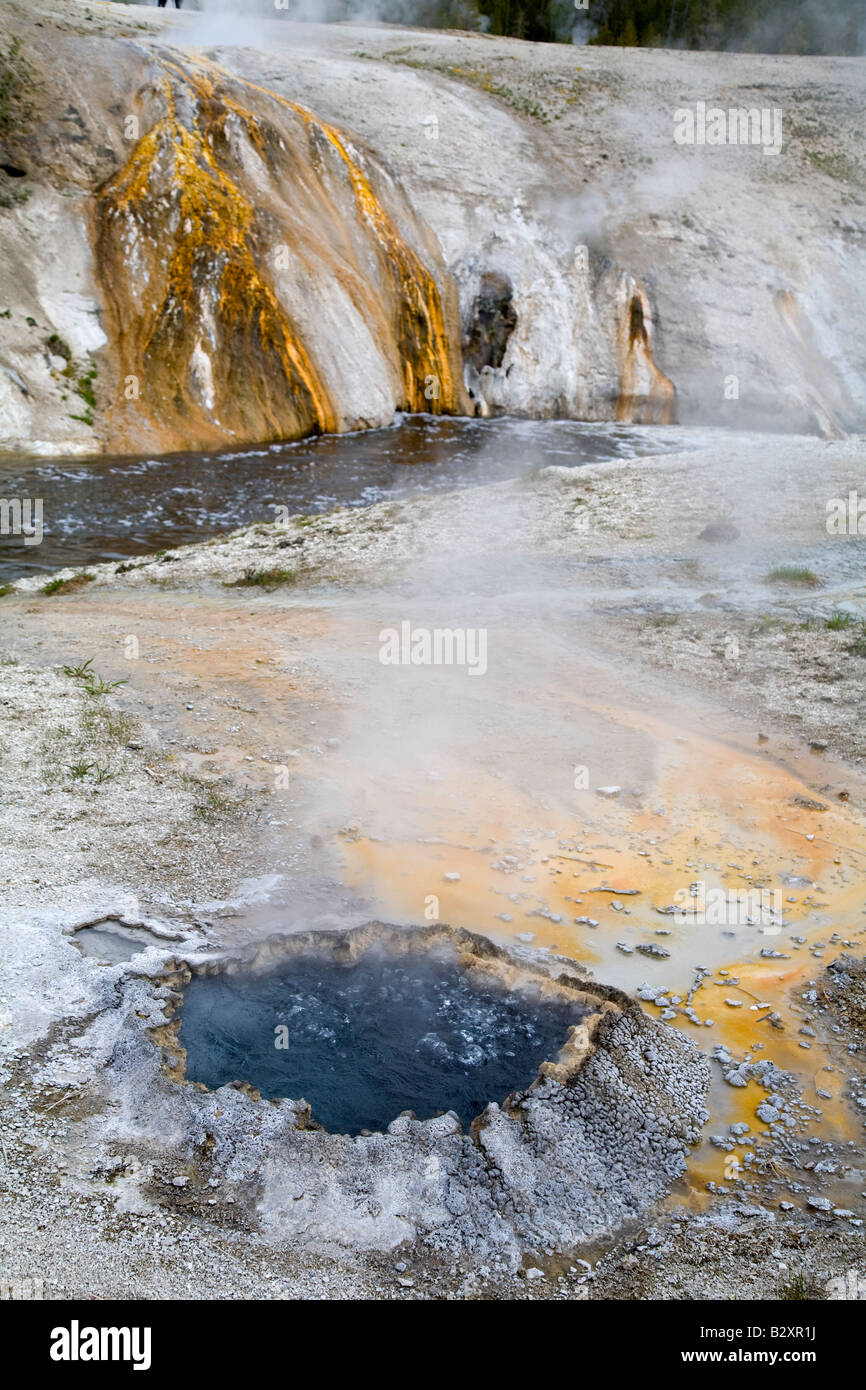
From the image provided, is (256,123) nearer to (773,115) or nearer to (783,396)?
(783,396)

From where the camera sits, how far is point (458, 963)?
16.8 ft

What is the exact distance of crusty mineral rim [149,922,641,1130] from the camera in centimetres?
445

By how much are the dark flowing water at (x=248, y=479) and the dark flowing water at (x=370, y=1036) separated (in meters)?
8.31

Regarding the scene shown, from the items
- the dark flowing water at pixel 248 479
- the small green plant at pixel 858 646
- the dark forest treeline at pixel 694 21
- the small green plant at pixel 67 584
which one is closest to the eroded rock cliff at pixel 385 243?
the dark flowing water at pixel 248 479

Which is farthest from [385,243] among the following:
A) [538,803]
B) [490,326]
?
[538,803]

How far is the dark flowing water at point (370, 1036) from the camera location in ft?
14.1

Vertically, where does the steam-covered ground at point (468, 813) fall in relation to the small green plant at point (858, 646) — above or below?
below

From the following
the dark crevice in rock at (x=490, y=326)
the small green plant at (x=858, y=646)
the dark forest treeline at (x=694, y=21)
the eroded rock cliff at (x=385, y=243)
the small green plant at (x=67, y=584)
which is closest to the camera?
the small green plant at (x=858, y=646)

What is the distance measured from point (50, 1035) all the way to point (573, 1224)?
230 cm

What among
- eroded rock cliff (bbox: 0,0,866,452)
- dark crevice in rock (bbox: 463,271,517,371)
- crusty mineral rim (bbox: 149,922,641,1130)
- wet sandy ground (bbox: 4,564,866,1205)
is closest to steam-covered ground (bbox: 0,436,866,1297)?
wet sandy ground (bbox: 4,564,866,1205)

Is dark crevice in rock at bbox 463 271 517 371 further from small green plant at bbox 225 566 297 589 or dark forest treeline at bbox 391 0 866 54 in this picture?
dark forest treeline at bbox 391 0 866 54

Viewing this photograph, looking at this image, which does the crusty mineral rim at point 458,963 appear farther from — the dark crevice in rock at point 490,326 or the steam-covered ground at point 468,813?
the dark crevice in rock at point 490,326

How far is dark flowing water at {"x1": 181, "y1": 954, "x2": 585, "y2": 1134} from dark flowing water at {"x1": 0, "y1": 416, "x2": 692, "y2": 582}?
831 cm

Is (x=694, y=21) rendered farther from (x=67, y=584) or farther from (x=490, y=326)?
(x=67, y=584)
